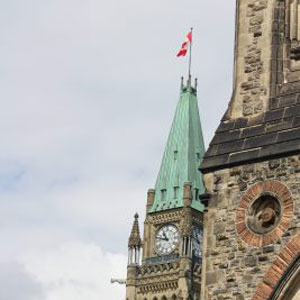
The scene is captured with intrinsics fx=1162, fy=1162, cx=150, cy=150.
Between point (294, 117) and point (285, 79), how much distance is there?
75cm

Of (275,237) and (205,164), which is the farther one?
(205,164)

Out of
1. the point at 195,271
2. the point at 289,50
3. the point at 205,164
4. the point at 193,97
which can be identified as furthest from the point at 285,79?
the point at 193,97

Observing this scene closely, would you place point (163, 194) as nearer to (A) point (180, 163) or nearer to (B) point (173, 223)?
(B) point (173, 223)

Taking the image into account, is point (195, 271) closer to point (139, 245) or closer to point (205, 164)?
point (139, 245)

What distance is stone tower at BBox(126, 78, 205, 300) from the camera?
96250 mm

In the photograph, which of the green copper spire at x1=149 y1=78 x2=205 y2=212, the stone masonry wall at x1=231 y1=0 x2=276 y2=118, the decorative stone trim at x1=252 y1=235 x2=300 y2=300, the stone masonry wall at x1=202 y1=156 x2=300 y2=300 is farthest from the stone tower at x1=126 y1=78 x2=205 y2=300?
the decorative stone trim at x1=252 y1=235 x2=300 y2=300

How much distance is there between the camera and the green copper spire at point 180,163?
97.8 meters

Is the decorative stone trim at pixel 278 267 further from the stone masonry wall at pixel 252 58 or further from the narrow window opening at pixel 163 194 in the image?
the narrow window opening at pixel 163 194

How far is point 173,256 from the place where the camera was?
3893 inches

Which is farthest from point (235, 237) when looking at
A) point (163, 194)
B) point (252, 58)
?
point (163, 194)

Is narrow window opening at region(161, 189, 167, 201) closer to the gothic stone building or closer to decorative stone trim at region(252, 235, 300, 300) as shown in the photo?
the gothic stone building

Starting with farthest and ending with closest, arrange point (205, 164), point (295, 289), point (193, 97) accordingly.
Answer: point (193, 97) < point (205, 164) < point (295, 289)

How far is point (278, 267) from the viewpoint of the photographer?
1354cm

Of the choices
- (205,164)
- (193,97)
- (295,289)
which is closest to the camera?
(295,289)
